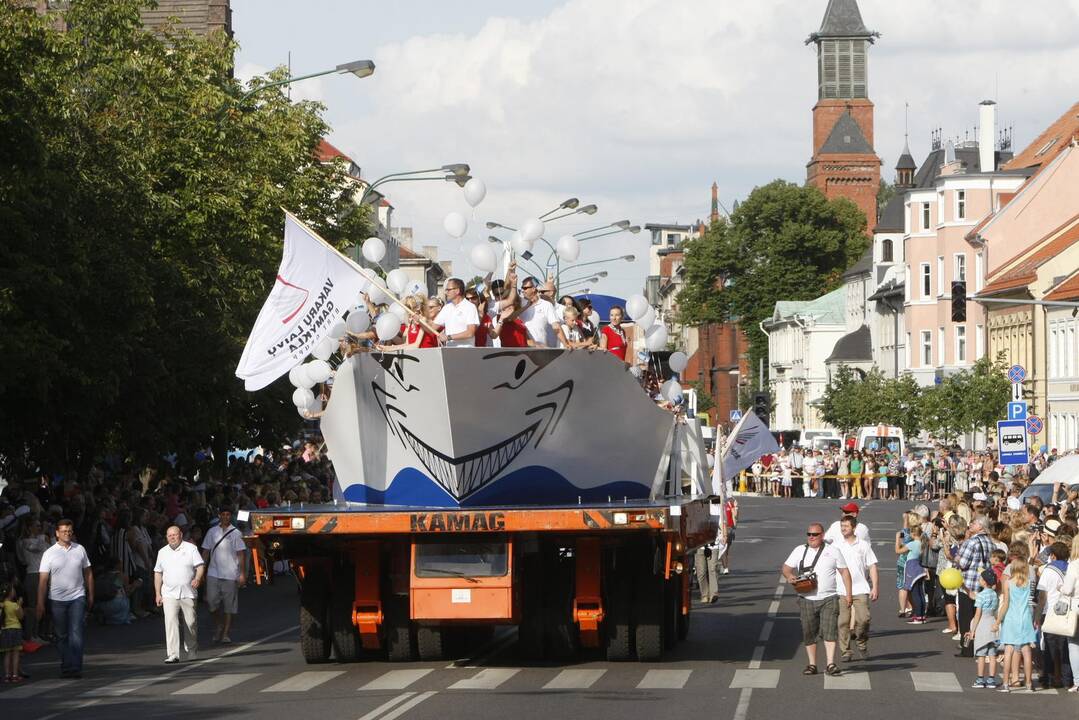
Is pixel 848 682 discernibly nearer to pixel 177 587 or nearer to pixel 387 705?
pixel 387 705

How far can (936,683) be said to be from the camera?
1861cm

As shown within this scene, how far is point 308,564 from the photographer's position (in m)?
19.4

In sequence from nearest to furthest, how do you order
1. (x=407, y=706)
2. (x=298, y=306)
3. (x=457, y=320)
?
(x=407, y=706), (x=457, y=320), (x=298, y=306)

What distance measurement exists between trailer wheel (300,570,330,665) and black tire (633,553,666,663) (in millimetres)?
3046

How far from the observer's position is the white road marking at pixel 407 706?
1561cm

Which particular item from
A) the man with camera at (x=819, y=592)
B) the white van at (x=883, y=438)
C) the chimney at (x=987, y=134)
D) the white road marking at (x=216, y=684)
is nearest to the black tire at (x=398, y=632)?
the white road marking at (x=216, y=684)

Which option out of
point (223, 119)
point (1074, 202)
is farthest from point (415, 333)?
point (1074, 202)

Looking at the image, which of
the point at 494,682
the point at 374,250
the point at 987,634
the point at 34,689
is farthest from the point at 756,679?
the point at 34,689

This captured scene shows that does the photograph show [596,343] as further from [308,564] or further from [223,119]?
[223,119]

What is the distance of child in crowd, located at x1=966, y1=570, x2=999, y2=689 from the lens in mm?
18453

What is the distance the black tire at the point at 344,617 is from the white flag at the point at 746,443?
10.1m

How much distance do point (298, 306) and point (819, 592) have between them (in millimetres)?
5621

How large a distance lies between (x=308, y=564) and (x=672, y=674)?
3.65 meters

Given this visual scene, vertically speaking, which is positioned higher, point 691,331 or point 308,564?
point 691,331
